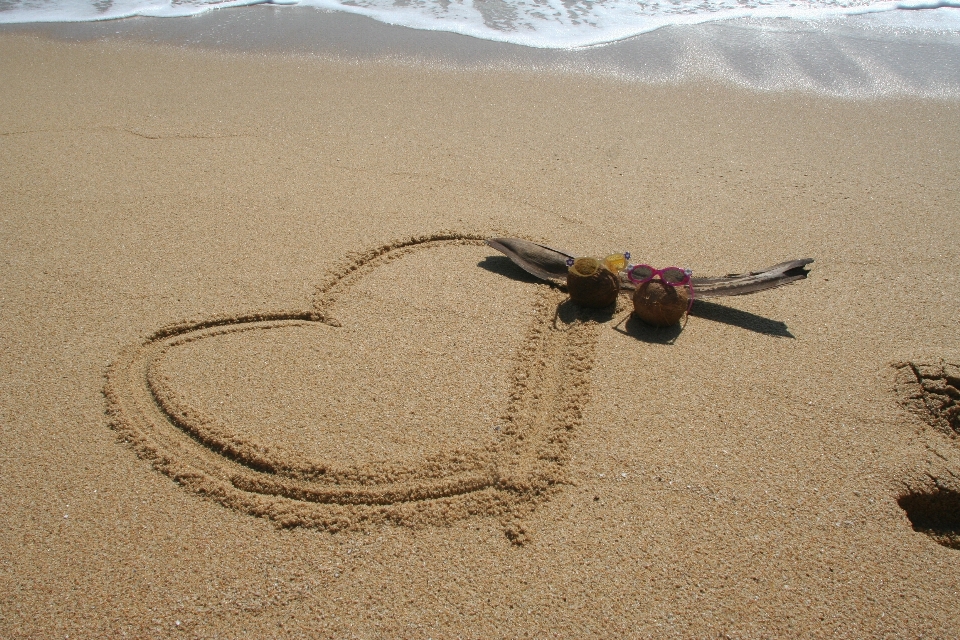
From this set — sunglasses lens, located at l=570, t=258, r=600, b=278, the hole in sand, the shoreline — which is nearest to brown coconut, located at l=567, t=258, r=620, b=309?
sunglasses lens, located at l=570, t=258, r=600, b=278

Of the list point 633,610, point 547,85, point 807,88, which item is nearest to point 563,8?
point 547,85

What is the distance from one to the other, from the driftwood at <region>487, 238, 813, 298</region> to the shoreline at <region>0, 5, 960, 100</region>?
253 centimetres

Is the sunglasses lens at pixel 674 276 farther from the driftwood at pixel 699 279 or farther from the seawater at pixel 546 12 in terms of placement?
the seawater at pixel 546 12

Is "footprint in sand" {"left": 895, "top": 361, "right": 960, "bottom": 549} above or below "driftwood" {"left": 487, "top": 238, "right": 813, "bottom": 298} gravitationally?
below

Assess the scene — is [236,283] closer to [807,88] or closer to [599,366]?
[599,366]

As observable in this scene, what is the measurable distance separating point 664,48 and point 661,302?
365 centimetres

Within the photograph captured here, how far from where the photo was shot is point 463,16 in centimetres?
646

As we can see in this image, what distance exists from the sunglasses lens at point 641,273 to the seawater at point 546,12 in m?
3.62

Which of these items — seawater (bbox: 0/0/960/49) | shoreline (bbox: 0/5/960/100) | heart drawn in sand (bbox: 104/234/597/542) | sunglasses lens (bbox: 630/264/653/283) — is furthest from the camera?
seawater (bbox: 0/0/960/49)

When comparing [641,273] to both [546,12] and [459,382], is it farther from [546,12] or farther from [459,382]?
[546,12]

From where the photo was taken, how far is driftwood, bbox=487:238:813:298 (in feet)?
10.2

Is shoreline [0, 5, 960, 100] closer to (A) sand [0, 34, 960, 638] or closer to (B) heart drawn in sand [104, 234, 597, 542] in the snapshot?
(A) sand [0, 34, 960, 638]

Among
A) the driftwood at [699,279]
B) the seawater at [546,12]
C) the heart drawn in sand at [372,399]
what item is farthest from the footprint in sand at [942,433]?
the seawater at [546,12]

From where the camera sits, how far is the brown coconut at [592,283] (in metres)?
2.99
